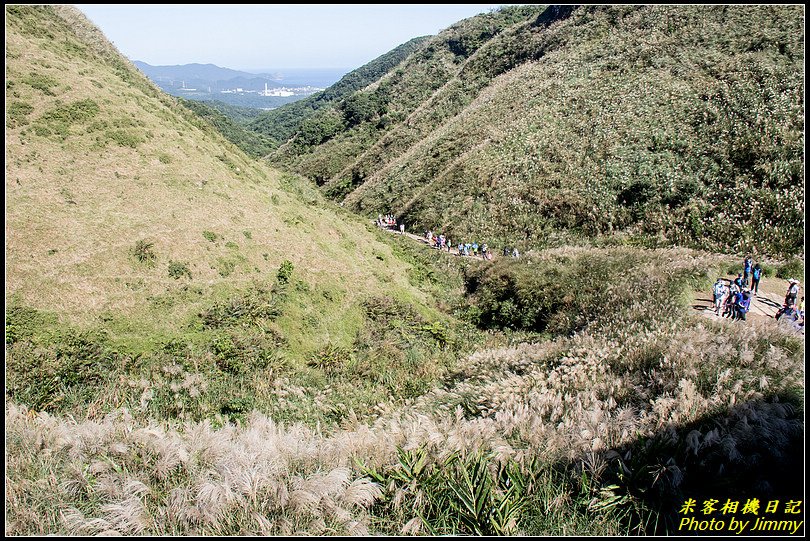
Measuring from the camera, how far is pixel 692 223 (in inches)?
928

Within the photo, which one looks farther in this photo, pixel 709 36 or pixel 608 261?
pixel 709 36

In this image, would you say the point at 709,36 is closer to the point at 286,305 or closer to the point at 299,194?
the point at 299,194

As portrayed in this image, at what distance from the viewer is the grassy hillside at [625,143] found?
951 inches

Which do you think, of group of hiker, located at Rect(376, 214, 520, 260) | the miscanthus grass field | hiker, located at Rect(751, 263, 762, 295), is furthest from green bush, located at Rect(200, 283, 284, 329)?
hiker, located at Rect(751, 263, 762, 295)

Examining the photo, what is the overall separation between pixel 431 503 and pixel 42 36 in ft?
99.9

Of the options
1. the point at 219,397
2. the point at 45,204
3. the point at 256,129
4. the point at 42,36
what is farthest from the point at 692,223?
the point at 256,129

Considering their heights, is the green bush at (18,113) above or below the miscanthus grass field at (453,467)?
above

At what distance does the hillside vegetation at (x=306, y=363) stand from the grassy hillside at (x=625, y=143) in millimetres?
6685

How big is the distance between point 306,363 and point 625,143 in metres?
28.7

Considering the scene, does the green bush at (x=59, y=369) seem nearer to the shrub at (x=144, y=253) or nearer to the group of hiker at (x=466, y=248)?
the shrub at (x=144, y=253)

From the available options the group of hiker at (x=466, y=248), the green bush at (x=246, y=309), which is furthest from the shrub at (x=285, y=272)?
the group of hiker at (x=466, y=248)

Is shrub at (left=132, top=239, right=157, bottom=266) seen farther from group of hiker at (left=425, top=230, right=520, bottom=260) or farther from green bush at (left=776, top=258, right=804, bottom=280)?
green bush at (left=776, top=258, right=804, bottom=280)

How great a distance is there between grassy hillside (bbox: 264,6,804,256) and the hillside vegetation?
21.9ft

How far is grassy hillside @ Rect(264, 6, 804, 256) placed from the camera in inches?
951
